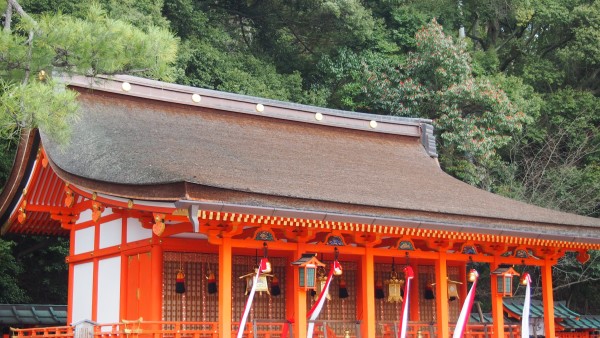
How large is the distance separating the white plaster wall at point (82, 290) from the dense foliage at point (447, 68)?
184 inches

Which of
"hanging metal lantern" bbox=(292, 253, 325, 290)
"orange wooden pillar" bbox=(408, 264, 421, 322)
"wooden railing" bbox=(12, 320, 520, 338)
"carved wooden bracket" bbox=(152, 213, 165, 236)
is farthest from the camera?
"orange wooden pillar" bbox=(408, 264, 421, 322)

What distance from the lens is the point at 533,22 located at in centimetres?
3120

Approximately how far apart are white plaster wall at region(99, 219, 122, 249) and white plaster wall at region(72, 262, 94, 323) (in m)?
0.63

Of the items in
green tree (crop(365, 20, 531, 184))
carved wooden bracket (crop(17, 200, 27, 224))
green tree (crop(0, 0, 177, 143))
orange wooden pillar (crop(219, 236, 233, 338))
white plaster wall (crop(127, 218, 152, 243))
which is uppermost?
green tree (crop(365, 20, 531, 184))

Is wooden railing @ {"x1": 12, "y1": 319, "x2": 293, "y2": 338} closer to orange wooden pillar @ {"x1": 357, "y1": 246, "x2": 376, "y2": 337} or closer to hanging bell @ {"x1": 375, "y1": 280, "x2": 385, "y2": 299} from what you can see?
orange wooden pillar @ {"x1": 357, "y1": 246, "x2": 376, "y2": 337}

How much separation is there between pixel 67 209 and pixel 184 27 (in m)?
14.2

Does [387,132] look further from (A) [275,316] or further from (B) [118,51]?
(B) [118,51]

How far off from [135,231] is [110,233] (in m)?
0.85

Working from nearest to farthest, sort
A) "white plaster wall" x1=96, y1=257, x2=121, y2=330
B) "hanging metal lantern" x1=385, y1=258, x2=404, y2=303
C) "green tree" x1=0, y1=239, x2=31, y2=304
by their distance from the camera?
"white plaster wall" x1=96, y1=257, x2=121, y2=330, "hanging metal lantern" x1=385, y1=258, x2=404, y2=303, "green tree" x1=0, y1=239, x2=31, y2=304

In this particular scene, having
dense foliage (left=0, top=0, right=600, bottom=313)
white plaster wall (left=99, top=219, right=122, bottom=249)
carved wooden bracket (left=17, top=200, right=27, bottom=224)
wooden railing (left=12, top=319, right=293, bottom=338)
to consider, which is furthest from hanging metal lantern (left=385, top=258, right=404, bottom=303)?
dense foliage (left=0, top=0, right=600, bottom=313)

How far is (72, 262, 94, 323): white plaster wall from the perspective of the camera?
47.2 feet

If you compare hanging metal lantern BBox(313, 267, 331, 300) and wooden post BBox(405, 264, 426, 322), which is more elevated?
hanging metal lantern BBox(313, 267, 331, 300)

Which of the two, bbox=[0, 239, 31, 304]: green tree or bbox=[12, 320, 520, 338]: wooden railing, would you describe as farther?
bbox=[0, 239, 31, 304]: green tree

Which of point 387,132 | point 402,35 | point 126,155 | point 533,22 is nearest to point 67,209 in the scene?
point 126,155
